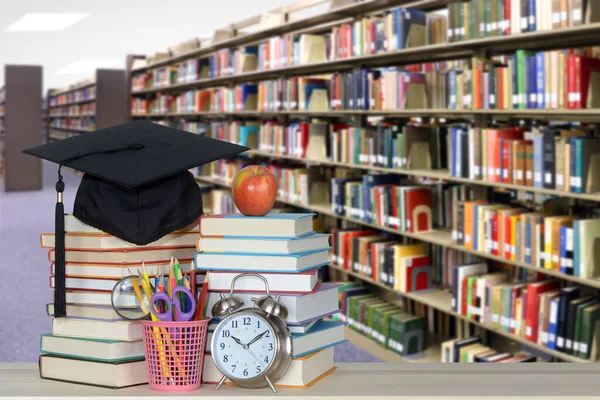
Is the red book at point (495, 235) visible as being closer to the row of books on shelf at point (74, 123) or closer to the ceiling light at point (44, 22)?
the row of books on shelf at point (74, 123)

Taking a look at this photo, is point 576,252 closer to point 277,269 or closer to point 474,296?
point 474,296

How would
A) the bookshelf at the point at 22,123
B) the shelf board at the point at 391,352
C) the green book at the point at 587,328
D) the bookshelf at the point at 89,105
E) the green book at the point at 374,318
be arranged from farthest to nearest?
the bookshelf at the point at 89,105 → the bookshelf at the point at 22,123 → the green book at the point at 374,318 → the shelf board at the point at 391,352 → the green book at the point at 587,328

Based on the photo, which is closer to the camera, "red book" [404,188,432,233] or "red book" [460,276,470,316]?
"red book" [460,276,470,316]

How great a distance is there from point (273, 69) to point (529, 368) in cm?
494

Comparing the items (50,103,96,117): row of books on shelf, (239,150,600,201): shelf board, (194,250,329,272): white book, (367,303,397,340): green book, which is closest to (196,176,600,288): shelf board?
(239,150,600,201): shelf board

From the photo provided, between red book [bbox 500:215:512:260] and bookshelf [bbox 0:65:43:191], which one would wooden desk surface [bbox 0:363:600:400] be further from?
bookshelf [bbox 0:65:43:191]

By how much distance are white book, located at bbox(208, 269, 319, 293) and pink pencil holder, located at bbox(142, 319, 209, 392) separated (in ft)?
0.31

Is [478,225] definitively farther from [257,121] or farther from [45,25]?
[45,25]

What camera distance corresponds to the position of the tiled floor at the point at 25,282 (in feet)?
14.5

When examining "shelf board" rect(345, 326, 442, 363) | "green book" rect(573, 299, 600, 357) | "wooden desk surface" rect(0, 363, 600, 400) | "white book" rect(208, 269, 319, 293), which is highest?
"white book" rect(208, 269, 319, 293)

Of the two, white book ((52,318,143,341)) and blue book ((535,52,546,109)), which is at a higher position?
blue book ((535,52,546,109))

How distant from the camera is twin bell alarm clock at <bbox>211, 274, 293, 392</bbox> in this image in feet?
4.01

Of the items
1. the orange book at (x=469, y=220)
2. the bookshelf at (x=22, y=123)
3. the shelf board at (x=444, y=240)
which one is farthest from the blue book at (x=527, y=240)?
the bookshelf at (x=22, y=123)

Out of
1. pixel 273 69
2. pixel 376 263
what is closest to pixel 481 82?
pixel 376 263
